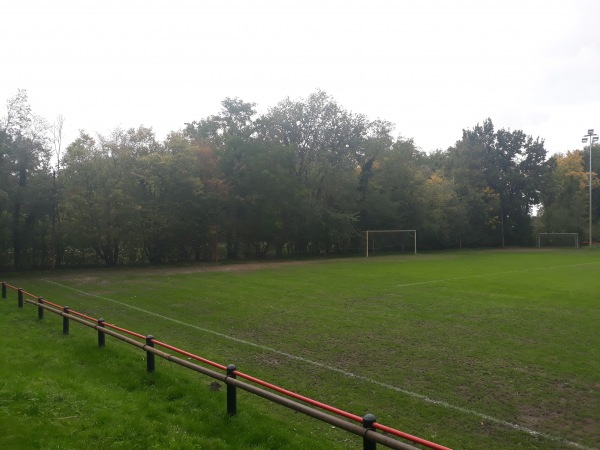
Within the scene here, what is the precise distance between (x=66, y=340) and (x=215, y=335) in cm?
303

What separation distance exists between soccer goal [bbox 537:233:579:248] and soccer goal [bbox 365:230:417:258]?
813 inches

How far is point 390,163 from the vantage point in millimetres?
44031

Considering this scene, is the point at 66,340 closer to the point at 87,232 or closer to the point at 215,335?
the point at 215,335

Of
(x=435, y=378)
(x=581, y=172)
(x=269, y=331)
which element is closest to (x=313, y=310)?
(x=269, y=331)

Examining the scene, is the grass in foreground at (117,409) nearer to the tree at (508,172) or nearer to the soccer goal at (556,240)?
the tree at (508,172)

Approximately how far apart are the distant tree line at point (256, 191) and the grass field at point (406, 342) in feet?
26.8

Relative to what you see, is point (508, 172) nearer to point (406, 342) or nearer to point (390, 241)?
point (390, 241)

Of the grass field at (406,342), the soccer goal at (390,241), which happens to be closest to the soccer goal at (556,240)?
the soccer goal at (390,241)

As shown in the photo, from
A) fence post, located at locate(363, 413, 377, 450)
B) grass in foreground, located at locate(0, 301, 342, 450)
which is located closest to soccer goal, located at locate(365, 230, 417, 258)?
grass in foreground, located at locate(0, 301, 342, 450)

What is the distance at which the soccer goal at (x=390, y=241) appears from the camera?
1639 inches

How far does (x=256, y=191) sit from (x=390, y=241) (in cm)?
1570

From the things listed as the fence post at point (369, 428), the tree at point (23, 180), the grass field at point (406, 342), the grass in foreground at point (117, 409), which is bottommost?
the grass field at point (406, 342)

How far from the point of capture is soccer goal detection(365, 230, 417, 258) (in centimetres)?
4162

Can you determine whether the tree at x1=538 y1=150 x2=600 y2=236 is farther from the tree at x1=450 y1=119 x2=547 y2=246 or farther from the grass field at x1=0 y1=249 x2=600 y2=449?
the grass field at x1=0 y1=249 x2=600 y2=449
